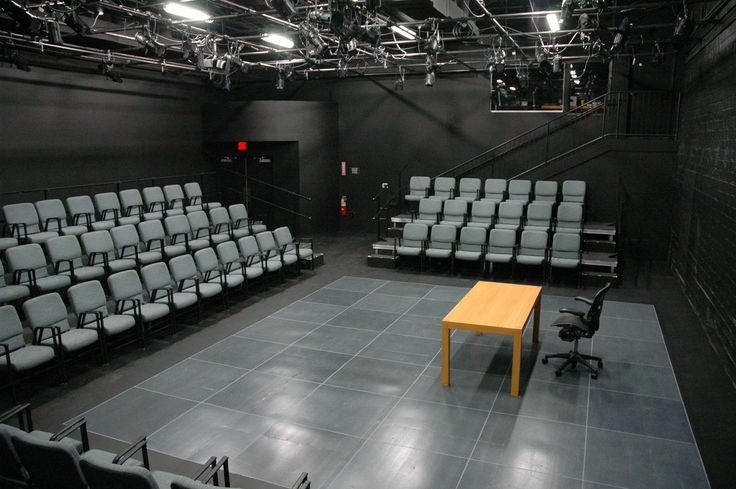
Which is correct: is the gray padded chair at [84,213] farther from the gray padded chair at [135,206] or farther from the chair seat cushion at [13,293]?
the chair seat cushion at [13,293]

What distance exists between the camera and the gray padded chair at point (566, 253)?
1021 cm

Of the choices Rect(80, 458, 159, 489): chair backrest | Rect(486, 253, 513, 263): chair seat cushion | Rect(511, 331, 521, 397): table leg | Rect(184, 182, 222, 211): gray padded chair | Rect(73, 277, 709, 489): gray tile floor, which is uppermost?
Rect(184, 182, 222, 211): gray padded chair

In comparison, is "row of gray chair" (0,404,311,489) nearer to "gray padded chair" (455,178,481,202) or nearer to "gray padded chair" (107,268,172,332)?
"gray padded chair" (107,268,172,332)

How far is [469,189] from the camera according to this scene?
44.1 ft

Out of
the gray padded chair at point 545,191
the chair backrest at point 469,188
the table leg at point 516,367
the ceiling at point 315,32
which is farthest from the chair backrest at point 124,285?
the gray padded chair at point 545,191

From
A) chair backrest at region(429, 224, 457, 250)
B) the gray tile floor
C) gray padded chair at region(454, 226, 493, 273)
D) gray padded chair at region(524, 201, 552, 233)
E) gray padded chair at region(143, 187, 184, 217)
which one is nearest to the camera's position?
the gray tile floor

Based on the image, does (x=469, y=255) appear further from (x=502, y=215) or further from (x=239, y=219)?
(x=239, y=219)

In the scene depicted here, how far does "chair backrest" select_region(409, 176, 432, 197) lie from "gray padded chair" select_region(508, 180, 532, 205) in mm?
2138

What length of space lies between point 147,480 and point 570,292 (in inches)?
332

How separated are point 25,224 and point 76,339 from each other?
4.03m

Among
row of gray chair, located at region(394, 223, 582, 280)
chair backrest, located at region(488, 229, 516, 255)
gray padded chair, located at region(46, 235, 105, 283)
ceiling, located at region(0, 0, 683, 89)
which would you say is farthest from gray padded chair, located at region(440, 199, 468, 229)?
gray padded chair, located at region(46, 235, 105, 283)

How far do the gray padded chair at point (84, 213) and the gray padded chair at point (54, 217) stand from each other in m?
0.19

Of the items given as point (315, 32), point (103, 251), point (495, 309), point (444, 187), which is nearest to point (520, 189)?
point (444, 187)

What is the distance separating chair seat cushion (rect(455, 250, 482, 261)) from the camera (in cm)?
1068
